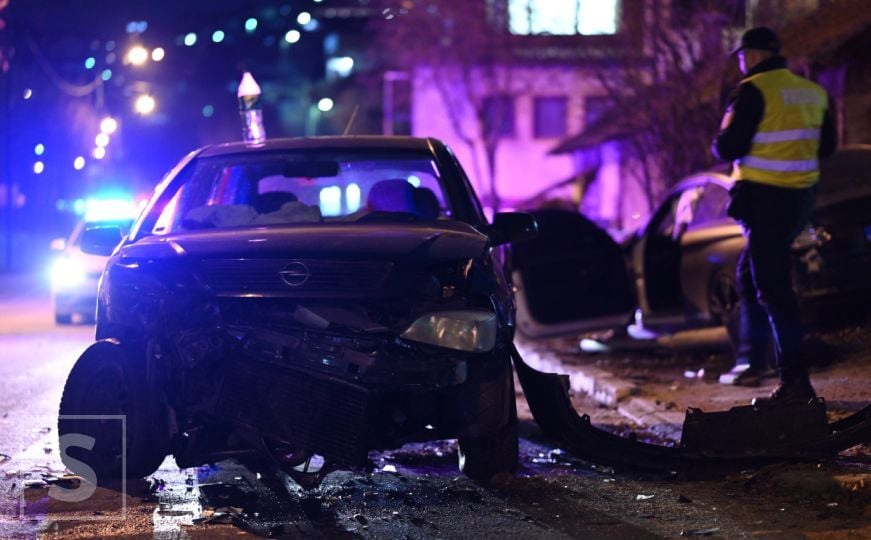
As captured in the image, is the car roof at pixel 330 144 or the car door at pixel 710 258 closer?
the car roof at pixel 330 144

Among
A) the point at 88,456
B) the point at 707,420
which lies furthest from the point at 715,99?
the point at 88,456

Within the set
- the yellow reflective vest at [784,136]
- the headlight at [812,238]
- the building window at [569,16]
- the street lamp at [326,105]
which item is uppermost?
the building window at [569,16]

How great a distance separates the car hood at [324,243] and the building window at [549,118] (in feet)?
124

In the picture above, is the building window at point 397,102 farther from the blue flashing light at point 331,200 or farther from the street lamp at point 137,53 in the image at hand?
the blue flashing light at point 331,200

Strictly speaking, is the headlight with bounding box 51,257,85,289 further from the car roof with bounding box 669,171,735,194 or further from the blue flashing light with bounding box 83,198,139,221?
the car roof with bounding box 669,171,735,194

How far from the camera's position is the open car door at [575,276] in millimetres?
10016

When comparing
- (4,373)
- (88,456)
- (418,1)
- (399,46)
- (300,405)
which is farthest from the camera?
(399,46)

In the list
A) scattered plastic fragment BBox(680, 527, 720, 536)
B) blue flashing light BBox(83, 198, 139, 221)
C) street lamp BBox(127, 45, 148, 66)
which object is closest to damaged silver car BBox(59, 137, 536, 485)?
scattered plastic fragment BBox(680, 527, 720, 536)

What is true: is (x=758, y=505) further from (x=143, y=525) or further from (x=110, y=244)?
(x=110, y=244)

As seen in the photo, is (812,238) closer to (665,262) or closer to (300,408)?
(665,262)

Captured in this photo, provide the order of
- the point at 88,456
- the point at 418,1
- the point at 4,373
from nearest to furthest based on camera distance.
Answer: the point at 88,456 < the point at 4,373 < the point at 418,1

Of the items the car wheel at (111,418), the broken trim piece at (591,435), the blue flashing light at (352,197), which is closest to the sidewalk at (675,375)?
the broken trim piece at (591,435)

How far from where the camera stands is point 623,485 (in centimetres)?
598

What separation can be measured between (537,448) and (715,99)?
1155 cm
